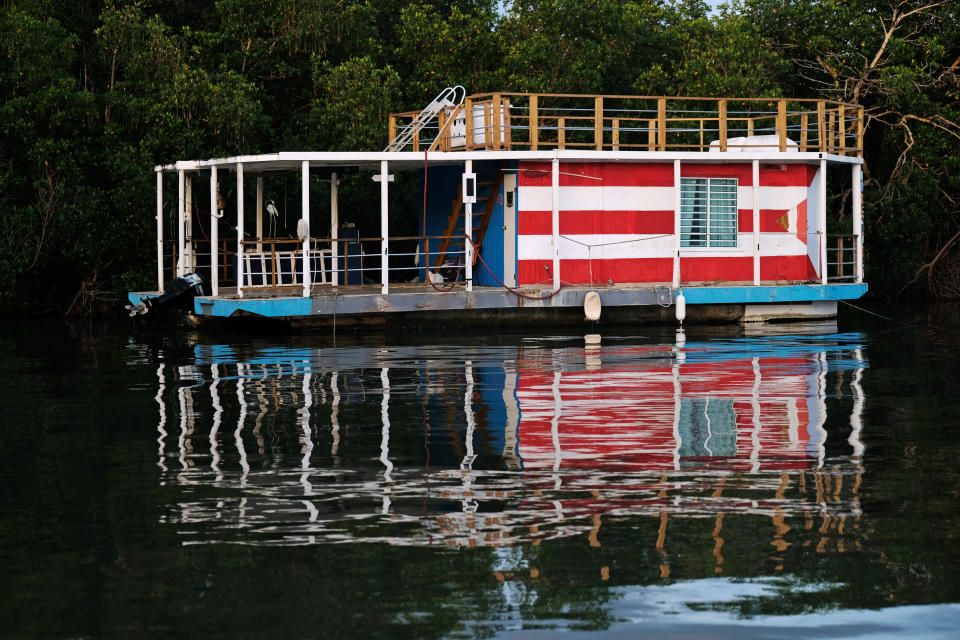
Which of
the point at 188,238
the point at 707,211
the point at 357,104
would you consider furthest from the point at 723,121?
the point at 188,238

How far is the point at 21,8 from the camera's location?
3225 centimetres

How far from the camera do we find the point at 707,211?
28000 mm

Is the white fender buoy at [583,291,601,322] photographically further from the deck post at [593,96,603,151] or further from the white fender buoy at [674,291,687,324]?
the deck post at [593,96,603,151]

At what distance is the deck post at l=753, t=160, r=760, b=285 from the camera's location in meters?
27.4

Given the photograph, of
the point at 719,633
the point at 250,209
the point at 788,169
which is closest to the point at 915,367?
the point at 788,169

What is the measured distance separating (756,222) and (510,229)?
5096mm

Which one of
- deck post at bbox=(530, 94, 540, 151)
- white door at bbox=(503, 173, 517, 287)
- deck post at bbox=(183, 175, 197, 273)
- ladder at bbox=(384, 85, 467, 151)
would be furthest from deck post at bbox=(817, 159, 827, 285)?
deck post at bbox=(183, 175, 197, 273)

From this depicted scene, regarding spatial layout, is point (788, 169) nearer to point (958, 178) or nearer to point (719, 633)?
point (958, 178)

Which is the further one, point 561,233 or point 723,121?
point 723,121

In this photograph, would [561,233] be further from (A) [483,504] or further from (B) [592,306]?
(A) [483,504]

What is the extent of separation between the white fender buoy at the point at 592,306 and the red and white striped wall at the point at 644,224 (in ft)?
3.85

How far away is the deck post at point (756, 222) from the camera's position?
27391 mm

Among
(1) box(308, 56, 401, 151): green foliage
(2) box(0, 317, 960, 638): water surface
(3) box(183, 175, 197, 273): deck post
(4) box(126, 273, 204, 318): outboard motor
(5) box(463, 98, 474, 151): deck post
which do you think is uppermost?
(1) box(308, 56, 401, 151): green foliage

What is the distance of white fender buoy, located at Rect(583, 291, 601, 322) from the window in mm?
2918
